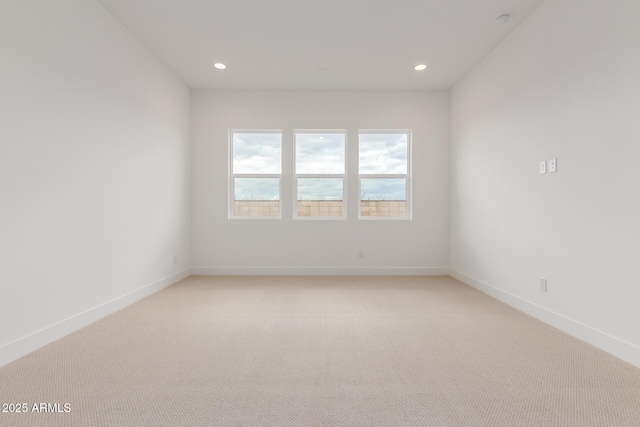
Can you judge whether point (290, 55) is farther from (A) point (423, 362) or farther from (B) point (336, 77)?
(A) point (423, 362)

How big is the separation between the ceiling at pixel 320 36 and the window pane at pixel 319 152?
844mm

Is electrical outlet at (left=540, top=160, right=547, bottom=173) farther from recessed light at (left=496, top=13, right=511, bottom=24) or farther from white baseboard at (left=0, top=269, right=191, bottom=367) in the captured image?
white baseboard at (left=0, top=269, right=191, bottom=367)

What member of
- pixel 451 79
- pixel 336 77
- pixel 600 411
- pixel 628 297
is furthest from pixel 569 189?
pixel 336 77

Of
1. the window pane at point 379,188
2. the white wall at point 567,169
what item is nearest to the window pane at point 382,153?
the window pane at point 379,188

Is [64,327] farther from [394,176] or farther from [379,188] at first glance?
[394,176]

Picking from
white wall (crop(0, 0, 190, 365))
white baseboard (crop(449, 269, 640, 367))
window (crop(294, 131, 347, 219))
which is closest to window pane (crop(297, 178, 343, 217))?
window (crop(294, 131, 347, 219))

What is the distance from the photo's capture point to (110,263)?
9.59 ft

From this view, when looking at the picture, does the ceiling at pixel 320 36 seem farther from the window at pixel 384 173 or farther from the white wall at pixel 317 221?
the window at pixel 384 173

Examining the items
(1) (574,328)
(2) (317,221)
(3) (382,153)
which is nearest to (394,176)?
(3) (382,153)

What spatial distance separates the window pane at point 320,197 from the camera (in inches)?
192

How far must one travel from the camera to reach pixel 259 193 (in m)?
4.88

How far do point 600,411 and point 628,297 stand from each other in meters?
0.95

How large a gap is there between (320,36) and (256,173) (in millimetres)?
2305

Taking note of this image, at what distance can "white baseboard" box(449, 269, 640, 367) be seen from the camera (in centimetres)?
199
